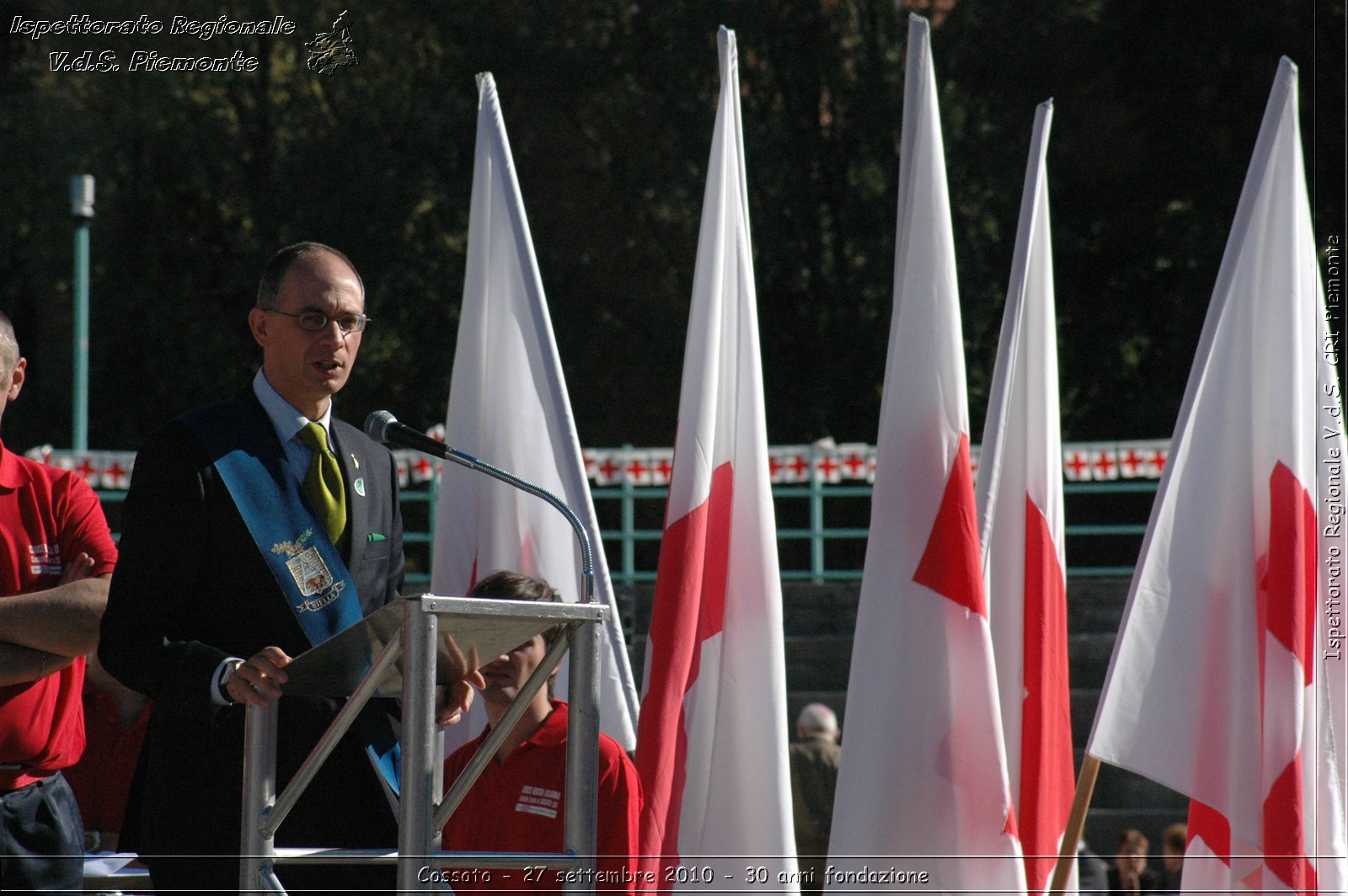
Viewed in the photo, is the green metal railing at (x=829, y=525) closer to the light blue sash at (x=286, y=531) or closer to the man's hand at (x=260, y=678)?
the light blue sash at (x=286, y=531)

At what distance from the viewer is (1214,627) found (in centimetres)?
411

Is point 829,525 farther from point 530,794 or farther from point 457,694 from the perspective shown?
point 457,694

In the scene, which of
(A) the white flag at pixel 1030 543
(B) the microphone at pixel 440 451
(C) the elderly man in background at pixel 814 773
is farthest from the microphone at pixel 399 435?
(C) the elderly man in background at pixel 814 773

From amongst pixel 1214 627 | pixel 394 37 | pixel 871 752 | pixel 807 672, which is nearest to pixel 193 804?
pixel 871 752

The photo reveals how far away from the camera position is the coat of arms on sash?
250 cm

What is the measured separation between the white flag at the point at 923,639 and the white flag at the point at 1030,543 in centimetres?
33

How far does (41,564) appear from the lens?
2916 millimetres

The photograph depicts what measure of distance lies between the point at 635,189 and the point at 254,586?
13.5 m

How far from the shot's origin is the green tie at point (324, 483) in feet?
8.66

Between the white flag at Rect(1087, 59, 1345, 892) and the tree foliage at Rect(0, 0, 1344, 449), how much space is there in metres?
10.3

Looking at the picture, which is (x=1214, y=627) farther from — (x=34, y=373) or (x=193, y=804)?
(x=34, y=373)

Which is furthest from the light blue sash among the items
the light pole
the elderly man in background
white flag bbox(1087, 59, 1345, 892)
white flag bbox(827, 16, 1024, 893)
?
the light pole

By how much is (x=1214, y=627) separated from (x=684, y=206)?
11937 millimetres

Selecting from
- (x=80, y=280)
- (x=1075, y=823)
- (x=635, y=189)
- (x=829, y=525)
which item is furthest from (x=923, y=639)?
(x=635, y=189)
